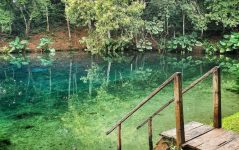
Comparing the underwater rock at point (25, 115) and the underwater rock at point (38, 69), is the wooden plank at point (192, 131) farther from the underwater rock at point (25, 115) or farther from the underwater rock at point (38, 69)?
the underwater rock at point (38, 69)

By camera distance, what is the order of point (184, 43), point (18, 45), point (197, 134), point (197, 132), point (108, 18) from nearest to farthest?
point (197, 134)
point (197, 132)
point (108, 18)
point (184, 43)
point (18, 45)

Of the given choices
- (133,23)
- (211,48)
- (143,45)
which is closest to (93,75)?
(133,23)

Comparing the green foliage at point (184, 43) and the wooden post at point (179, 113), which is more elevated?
the wooden post at point (179, 113)

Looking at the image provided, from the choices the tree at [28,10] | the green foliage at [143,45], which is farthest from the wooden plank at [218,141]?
the tree at [28,10]

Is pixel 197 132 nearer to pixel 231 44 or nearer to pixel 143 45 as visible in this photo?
pixel 231 44

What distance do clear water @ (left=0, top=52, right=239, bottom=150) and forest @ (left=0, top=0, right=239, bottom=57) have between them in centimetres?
388

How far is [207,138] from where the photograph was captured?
7.64 metres

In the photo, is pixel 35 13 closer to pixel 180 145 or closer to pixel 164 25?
pixel 164 25

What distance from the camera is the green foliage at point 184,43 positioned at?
3756cm

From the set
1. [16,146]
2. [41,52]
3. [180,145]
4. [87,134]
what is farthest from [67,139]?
[41,52]

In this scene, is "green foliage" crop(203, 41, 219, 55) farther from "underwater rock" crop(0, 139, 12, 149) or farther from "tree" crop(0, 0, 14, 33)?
"underwater rock" crop(0, 139, 12, 149)

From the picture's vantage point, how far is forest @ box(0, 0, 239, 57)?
113 ft

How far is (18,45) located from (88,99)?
22.4 m

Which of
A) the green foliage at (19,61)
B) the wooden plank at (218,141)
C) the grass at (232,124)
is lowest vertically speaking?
the green foliage at (19,61)
